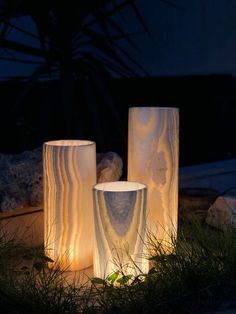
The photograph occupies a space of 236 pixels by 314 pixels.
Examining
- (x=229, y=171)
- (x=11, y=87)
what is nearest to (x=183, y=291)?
(x=229, y=171)

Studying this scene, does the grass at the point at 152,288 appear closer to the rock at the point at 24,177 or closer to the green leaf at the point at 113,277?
Result: the green leaf at the point at 113,277

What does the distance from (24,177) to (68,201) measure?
427 millimetres

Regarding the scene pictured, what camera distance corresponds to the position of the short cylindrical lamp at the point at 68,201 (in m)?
2.37

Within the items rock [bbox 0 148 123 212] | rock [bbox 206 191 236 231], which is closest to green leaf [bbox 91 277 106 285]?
rock [bbox 0 148 123 212]

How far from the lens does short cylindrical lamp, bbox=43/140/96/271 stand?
7.77 feet

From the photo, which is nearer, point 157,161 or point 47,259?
point 47,259

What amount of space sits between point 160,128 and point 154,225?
1.43 feet

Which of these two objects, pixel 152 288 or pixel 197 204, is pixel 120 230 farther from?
pixel 197 204

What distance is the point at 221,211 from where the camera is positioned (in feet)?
9.77

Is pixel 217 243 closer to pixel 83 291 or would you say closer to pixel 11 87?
pixel 83 291

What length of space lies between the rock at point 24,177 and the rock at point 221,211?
59 centimetres

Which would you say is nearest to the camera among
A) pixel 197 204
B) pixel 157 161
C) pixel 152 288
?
pixel 152 288

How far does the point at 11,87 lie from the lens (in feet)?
13.8

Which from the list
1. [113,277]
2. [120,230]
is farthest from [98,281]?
[120,230]
